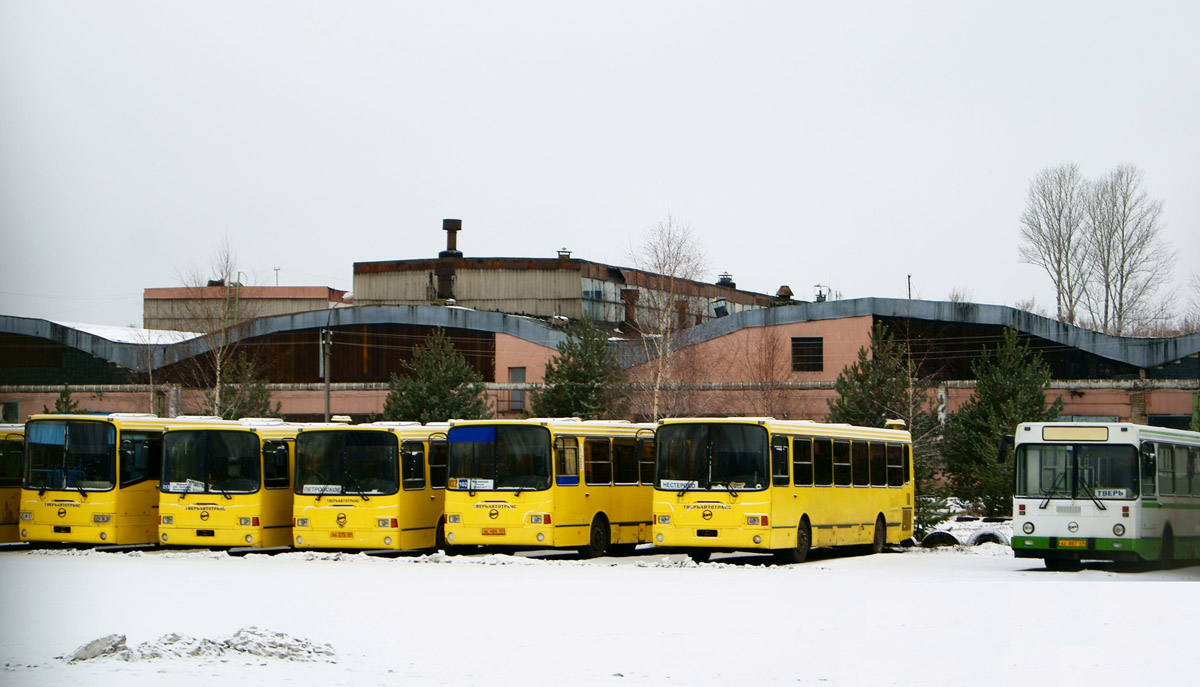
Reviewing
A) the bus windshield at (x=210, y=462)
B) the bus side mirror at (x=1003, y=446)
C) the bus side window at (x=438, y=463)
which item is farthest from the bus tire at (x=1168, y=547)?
the bus windshield at (x=210, y=462)

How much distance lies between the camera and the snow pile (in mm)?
12320

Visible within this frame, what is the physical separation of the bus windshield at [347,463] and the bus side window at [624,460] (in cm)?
459

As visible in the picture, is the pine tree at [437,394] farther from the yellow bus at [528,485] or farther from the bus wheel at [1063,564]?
the bus wheel at [1063,564]

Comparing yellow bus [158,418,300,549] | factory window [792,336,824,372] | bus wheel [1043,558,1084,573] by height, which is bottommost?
bus wheel [1043,558,1084,573]

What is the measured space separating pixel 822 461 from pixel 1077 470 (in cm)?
483

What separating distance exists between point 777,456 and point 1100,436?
19.1 feet

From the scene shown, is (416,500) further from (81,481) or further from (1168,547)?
(1168,547)

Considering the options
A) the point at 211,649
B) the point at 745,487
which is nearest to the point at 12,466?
the point at 745,487

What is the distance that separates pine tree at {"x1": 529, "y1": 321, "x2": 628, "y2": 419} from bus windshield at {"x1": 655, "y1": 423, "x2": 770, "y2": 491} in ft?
78.1

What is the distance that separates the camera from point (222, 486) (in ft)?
96.1

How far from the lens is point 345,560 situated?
2717 cm

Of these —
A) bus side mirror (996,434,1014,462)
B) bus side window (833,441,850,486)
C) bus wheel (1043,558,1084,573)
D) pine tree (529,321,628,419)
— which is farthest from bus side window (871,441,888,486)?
pine tree (529,321,628,419)

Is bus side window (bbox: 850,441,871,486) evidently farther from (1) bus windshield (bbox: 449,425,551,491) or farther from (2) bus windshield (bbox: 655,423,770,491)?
(1) bus windshield (bbox: 449,425,551,491)

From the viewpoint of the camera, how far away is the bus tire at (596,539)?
28.9 meters
